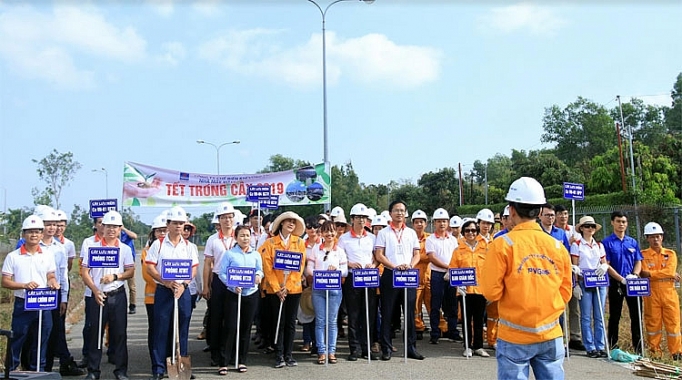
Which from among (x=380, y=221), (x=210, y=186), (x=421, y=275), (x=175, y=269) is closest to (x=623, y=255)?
(x=421, y=275)

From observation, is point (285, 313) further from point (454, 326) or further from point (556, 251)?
point (556, 251)

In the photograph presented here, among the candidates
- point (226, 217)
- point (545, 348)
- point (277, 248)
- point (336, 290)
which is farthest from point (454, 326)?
point (545, 348)

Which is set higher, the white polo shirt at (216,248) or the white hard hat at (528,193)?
the white hard hat at (528,193)

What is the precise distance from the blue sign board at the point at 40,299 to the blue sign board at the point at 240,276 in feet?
6.24

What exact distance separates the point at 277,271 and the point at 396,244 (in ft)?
5.34

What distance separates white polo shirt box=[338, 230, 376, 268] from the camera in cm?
776

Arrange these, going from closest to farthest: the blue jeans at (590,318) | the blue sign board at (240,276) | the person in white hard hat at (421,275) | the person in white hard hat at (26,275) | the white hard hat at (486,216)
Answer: the person in white hard hat at (26,275)
the blue sign board at (240,276)
the blue jeans at (590,318)
the white hard hat at (486,216)
the person in white hard hat at (421,275)

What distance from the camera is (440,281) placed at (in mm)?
8961

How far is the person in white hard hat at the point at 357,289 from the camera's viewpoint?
769 centimetres

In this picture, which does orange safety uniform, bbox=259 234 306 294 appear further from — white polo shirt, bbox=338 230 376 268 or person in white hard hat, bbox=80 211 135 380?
person in white hard hat, bbox=80 211 135 380

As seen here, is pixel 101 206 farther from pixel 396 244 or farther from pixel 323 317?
pixel 396 244

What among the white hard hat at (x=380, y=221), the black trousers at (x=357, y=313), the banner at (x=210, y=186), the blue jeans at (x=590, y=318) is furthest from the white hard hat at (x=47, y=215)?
the blue jeans at (x=590, y=318)

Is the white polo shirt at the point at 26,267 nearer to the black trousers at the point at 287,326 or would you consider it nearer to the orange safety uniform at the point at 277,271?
the orange safety uniform at the point at 277,271

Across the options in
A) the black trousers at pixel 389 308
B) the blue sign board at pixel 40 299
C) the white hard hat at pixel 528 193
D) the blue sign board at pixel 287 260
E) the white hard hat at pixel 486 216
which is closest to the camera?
the white hard hat at pixel 528 193
